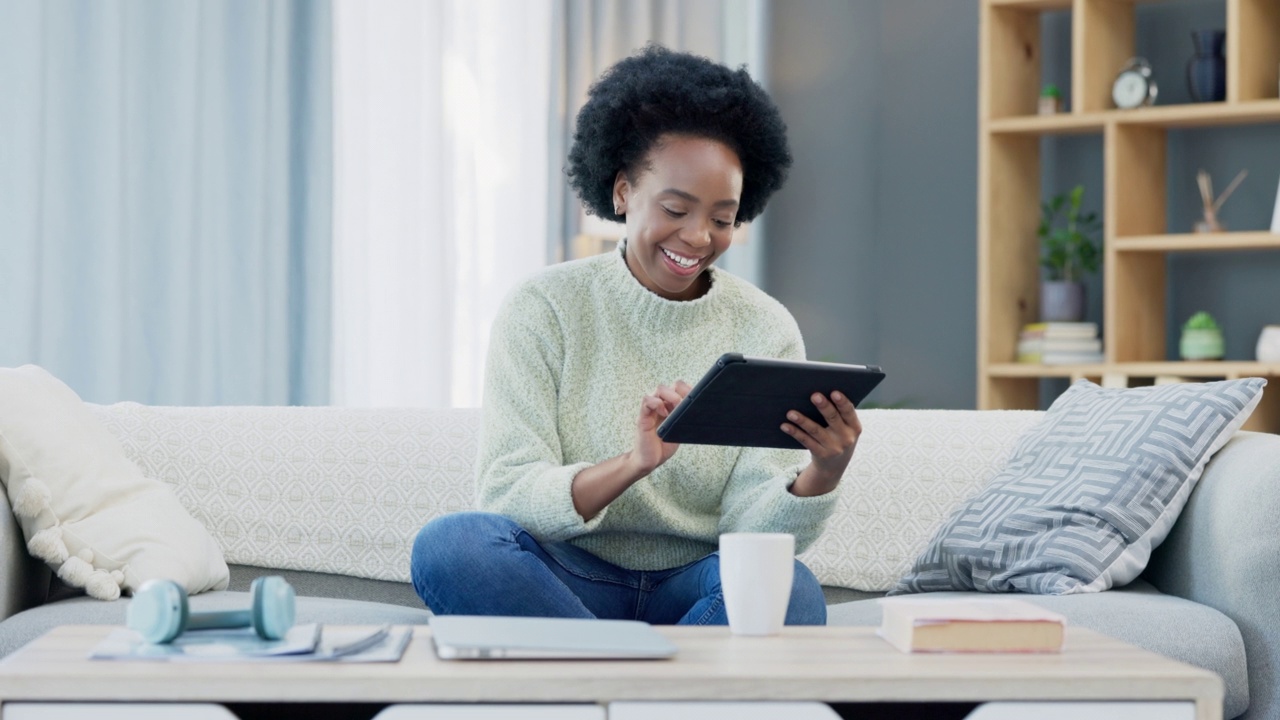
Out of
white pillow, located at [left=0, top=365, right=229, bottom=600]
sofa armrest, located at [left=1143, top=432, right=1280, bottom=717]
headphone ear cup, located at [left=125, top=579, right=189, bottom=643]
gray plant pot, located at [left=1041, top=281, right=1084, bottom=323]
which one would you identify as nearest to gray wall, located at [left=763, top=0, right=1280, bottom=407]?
gray plant pot, located at [left=1041, top=281, right=1084, bottom=323]

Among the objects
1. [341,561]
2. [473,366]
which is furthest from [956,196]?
[341,561]

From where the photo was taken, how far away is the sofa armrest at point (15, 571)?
1.75m

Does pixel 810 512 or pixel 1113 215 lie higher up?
pixel 1113 215

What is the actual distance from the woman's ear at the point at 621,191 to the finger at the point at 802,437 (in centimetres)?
47

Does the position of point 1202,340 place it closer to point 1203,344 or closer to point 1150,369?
point 1203,344

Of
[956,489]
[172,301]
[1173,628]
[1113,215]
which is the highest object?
[1113,215]

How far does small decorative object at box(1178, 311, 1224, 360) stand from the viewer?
3.83 m

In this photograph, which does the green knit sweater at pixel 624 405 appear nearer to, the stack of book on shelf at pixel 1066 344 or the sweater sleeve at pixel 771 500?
the sweater sleeve at pixel 771 500

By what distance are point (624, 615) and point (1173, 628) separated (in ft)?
2.17

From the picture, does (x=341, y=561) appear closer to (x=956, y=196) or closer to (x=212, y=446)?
(x=212, y=446)

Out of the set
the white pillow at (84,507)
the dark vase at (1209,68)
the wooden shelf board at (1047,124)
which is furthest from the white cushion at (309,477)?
the dark vase at (1209,68)

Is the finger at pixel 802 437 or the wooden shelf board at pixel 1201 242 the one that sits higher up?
the wooden shelf board at pixel 1201 242

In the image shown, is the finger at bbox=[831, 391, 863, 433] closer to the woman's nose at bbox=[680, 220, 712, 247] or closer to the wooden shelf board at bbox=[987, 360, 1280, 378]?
the woman's nose at bbox=[680, 220, 712, 247]

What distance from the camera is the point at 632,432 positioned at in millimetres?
1763
